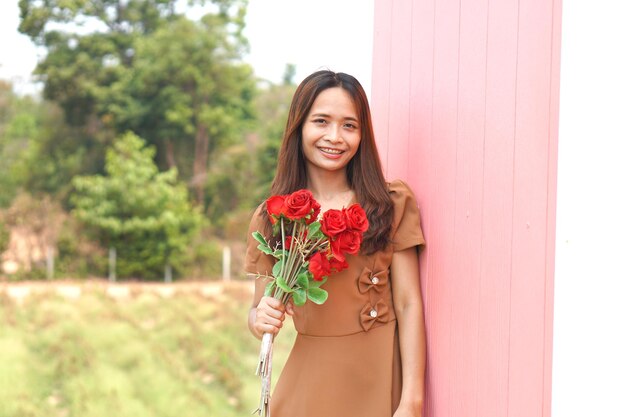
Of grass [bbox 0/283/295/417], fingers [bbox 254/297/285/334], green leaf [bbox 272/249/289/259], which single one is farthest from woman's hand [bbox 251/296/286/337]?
grass [bbox 0/283/295/417]

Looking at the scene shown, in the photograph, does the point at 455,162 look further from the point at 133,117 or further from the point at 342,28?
the point at 133,117

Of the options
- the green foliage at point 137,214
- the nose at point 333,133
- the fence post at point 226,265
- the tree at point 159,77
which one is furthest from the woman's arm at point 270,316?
the tree at point 159,77

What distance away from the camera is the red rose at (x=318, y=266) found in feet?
5.68

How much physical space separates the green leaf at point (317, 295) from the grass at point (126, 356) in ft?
19.2

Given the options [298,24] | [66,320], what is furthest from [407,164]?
[298,24]

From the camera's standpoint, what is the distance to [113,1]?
14.2 meters

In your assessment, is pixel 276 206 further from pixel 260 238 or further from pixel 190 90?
pixel 190 90

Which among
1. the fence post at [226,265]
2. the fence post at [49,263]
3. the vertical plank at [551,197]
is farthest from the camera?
the fence post at [226,265]

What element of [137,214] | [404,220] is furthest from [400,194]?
[137,214]

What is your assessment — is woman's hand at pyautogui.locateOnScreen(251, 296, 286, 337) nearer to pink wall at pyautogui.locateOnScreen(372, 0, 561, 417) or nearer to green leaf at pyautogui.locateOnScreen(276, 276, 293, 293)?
green leaf at pyautogui.locateOnScreen(276, 276, 293, 293)

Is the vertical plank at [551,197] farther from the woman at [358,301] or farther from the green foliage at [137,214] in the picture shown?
the green foliage at [137,214]

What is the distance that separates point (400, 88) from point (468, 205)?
22.6 inches

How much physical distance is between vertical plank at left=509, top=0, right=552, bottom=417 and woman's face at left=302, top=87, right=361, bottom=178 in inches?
22.3

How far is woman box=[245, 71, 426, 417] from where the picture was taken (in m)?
1.93
